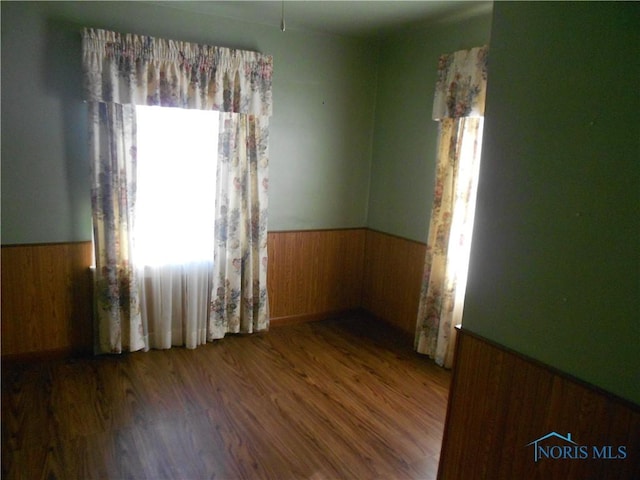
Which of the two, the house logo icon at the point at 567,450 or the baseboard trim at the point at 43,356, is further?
the baseboard trim at the point at 43,356

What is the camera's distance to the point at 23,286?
2777 millimetres

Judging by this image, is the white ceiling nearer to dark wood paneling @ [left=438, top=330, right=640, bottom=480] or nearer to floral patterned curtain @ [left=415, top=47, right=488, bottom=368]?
floral patterned curtain @ [left=415, top=47, right=488, bottom=368]

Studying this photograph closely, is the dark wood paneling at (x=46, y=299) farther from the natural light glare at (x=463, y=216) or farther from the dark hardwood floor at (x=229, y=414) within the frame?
the natural light glare at (x=463, y=216)

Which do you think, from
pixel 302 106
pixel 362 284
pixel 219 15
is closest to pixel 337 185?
pixel 302 106

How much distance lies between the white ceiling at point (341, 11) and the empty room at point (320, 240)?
3cm

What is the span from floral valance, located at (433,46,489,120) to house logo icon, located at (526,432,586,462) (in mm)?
2045

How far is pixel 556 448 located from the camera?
1.32 meters

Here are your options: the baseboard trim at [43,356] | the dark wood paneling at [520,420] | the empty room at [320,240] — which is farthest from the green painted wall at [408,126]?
the baseboard trim at [43,356]

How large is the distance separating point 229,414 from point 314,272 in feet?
5.51

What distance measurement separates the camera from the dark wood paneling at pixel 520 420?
1.19 metres

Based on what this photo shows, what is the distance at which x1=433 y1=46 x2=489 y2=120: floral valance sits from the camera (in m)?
2.72

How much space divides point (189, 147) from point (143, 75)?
1.77 ft

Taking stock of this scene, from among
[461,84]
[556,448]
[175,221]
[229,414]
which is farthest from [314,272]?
[556,448]

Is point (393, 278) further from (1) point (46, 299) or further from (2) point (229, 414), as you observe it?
(1) point (46, 299)
